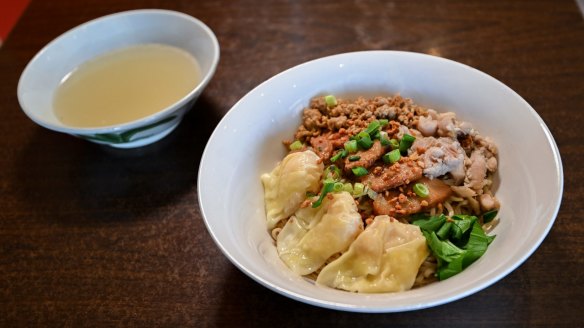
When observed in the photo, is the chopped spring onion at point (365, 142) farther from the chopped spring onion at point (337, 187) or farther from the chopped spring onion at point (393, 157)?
the chopped spring onion at point (337, 187)

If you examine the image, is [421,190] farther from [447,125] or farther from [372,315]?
[372,315]

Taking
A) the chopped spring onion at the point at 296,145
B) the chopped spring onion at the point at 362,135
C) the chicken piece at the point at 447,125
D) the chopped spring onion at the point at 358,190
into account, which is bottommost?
the chopped spring onion at the point at 296,145

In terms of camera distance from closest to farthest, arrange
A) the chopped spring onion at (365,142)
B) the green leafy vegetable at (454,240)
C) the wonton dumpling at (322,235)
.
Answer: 1. the green leafy vegetable at (454,240)
2. the wonton dumpling at (322,235)
3. the chopped spring onion at (365,142)

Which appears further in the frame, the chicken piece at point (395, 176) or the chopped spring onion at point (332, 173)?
the chopped spring onion at point (332, 173)

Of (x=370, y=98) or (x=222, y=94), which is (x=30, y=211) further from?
(x=370, y=98)

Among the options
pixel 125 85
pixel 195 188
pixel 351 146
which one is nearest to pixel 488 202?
pixel 351 146

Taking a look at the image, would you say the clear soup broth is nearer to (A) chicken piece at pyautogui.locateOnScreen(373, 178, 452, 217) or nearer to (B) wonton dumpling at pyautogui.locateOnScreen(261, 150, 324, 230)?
(B) wonton dumpling at pyautogui.locateOnScreen(261, 150, 324, 230)

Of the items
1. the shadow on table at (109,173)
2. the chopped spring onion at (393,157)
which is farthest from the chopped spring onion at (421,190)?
the shadow on table at (109,173)

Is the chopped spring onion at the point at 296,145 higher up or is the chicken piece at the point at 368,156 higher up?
the chicken piece at the point at 368,156
